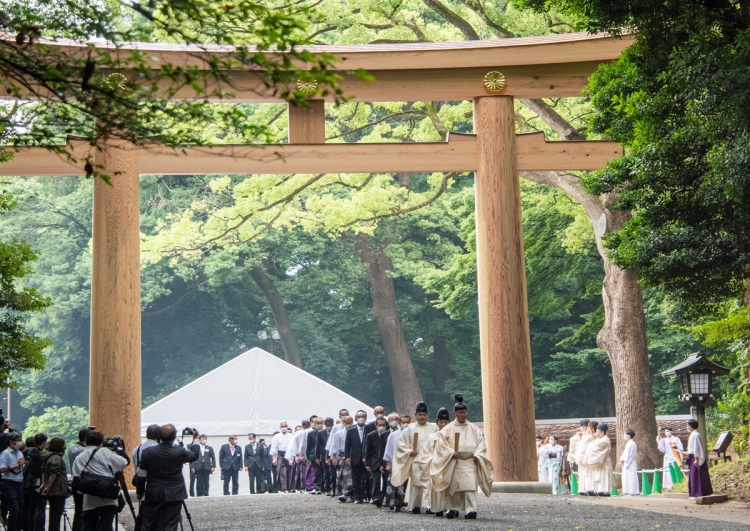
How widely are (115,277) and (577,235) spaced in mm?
12395

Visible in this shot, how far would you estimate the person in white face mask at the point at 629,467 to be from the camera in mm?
15586

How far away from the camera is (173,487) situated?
748cm

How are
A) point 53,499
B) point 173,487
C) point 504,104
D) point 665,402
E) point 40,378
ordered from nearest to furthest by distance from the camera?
point 173,487 → point 53,499 → point 504,104 → point 665,402 → point 40,378

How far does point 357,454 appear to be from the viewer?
12562mm

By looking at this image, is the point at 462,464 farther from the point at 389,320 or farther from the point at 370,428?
the point at 389,320

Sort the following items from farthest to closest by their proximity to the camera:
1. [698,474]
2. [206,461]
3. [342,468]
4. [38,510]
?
1. [206,461]
2. [342,468]
3. [698,474]
4. [38,510]

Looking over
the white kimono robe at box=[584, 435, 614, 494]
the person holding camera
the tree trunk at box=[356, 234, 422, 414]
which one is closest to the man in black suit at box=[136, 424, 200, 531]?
the person holding camera

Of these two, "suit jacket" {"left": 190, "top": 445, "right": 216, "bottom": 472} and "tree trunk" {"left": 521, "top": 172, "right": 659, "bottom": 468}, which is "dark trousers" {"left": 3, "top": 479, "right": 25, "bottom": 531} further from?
"suit jacket" {"left": 190, "top": 445, "right": 216, "bottom": 472}

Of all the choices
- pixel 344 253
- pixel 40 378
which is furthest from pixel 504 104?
pixel 40 378

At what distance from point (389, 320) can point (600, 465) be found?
18.4 m

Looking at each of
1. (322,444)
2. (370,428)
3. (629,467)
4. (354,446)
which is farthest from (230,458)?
(370,428)

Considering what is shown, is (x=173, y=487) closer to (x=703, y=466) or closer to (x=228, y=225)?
(x=703, y=466)

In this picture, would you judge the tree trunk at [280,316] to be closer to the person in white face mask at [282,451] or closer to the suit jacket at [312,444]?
the person in white face mask at [282,451]

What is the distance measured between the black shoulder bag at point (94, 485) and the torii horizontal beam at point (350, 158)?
535 cm
